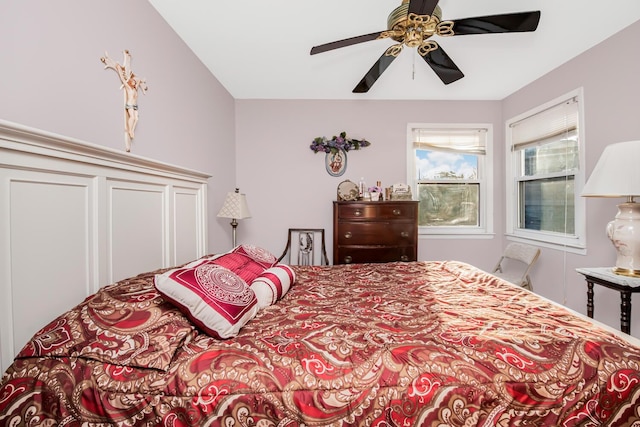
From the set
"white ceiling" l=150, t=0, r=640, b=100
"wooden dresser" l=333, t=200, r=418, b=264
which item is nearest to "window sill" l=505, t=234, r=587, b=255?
"wooden dresser" l=333, t=200, r=418, b=264

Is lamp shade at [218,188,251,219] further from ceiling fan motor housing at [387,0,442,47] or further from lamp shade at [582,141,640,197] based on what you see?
lamp shade at [582,141,640,197]

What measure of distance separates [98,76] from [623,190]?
3042 millimetres

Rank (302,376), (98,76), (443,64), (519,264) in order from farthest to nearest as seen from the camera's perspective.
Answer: (519,264), (443,64), (98,76), (302,376)

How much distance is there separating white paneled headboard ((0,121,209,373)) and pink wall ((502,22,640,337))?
3289 millimetres

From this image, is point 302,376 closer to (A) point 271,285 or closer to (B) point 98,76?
(A) point 271,285

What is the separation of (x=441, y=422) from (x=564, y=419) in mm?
386

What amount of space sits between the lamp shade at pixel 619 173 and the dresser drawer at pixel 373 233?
5.20 ft

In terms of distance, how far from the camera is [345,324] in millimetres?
1162

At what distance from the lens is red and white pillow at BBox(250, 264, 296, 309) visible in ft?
4.63

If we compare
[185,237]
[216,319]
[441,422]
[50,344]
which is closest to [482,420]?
[441,422]

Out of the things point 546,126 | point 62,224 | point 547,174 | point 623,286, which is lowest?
point 623,286

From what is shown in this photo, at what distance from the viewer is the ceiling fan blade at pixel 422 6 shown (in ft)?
4.24

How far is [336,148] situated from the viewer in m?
3.59

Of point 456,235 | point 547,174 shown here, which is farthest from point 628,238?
point 456,235
